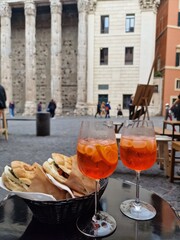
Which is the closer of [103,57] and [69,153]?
[69,153]

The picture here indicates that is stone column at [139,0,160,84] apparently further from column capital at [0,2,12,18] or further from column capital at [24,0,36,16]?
column capital at [0,2,12,18]

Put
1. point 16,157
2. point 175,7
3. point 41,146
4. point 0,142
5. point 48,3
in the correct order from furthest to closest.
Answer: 1. point 48,3
2. point 175,7
3. point 0,142
4. point 41,146
5. point 16,157

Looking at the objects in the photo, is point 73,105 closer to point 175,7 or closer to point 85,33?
point 85,33

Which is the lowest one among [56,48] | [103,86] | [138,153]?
[138,153]

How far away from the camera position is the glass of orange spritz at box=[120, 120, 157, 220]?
3.21 feet

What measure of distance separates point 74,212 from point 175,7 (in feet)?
82.8

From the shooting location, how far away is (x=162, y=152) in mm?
4172

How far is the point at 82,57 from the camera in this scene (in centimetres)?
2219

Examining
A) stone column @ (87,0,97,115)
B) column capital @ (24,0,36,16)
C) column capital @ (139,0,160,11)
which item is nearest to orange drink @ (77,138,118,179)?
stone column @ (87,0,97,115)

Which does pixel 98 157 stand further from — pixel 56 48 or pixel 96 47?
pixel 56 48

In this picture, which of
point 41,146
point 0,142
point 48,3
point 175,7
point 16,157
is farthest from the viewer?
point 48,3

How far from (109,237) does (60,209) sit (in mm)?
212

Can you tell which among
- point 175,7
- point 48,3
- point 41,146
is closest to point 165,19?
point 175,7

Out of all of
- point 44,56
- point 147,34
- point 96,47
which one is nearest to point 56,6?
point 44,56
